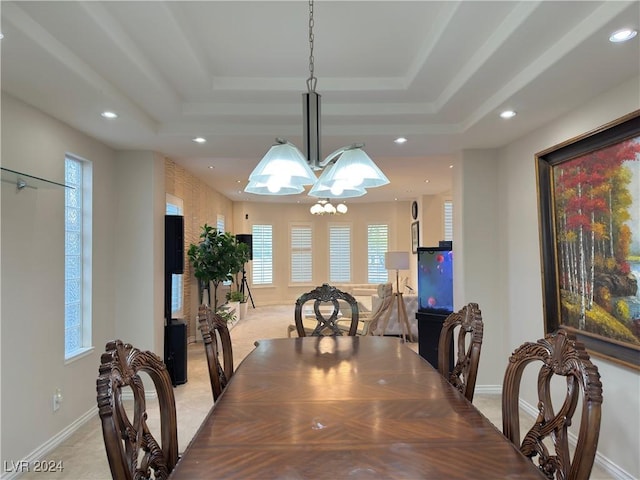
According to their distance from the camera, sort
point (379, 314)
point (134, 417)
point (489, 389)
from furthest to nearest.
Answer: point (379, 314) → point (489, 389) → point (134, 417)

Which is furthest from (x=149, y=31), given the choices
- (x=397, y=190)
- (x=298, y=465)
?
(x=397, y=190)

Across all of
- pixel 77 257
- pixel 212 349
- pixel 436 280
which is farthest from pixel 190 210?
pixel 212 349

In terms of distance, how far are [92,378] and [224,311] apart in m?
2.85

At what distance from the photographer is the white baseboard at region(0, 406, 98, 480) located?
246 centimetres

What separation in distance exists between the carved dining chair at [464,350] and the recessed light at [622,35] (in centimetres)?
146

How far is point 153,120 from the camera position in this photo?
322cm

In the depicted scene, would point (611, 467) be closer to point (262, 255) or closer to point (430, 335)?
point (430, 335)

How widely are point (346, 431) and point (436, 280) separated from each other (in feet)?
11.2

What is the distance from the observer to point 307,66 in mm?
2672

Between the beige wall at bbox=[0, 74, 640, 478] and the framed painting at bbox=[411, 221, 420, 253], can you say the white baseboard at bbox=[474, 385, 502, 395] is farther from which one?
the framed painting at bbox=[411, 221, 420, 253]

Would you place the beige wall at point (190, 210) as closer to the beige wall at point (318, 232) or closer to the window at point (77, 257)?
the window at point (77, 257)

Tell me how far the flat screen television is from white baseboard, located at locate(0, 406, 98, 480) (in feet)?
11.6

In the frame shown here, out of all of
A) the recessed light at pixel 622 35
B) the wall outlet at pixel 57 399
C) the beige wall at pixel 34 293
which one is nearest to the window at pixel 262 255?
the beige wall at pixel 34 293

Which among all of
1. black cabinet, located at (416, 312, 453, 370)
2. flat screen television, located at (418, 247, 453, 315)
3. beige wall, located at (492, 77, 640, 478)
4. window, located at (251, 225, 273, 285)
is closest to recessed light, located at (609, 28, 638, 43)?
A: beige wall, located at (492, 77, 640, 478)
